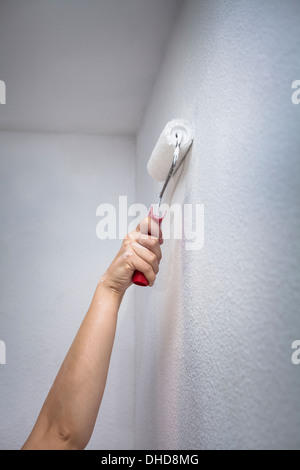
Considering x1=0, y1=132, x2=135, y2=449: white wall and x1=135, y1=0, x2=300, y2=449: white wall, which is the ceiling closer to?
A: x1=0, y1=132, x2=135, y2=449: white wall

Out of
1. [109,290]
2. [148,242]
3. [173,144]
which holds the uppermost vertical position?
[173,144]

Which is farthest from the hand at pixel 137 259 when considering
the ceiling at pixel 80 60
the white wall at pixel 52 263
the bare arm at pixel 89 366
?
the white wall at pixel 52 263

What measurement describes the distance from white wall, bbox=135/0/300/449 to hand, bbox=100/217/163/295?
0.25 ft

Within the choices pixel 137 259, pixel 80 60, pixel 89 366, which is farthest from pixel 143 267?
pixel 80 60

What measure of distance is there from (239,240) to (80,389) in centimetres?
44

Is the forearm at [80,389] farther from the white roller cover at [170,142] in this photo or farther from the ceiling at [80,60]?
the ceiling at [80,60]

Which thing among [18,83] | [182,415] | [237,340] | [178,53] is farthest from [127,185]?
[237,340]

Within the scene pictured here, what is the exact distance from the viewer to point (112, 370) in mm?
1530

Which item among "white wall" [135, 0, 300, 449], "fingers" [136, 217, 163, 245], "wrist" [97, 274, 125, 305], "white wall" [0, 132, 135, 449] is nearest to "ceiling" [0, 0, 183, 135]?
"white wall" [0, 132, 135, 449]

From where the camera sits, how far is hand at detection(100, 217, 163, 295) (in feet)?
2.76

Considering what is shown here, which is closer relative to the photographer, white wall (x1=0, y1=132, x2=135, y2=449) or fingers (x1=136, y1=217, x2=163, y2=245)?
fingers (x1=136, y1=217, x2=163, y2=245)

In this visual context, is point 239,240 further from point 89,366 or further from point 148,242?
point 89,366

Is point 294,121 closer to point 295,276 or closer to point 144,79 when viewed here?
point 295,276

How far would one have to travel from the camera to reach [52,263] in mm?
1574
